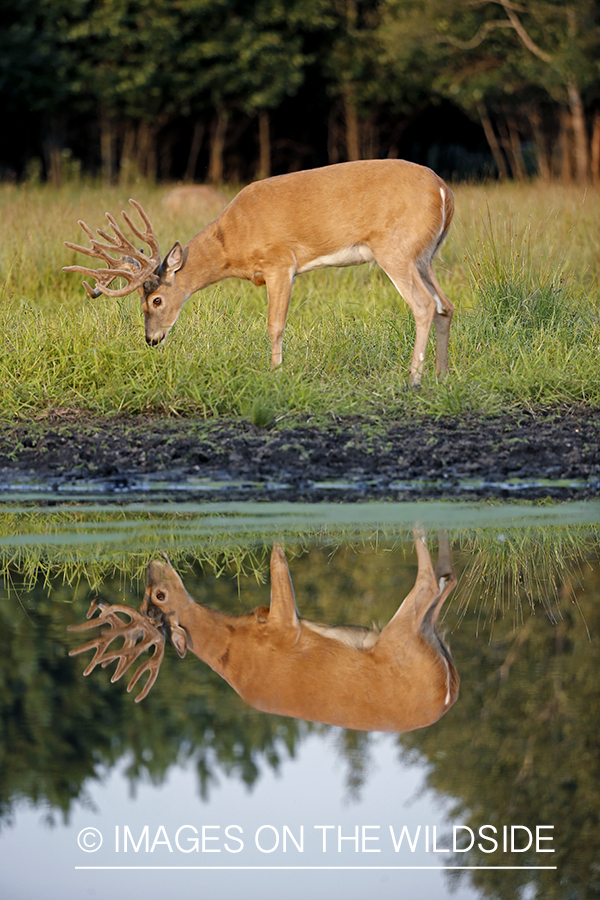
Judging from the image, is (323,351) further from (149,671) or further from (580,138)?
(580,138)

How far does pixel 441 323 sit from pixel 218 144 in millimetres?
21951

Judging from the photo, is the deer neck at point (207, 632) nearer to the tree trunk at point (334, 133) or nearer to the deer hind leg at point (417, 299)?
the deer hind leg at point (417, 299)

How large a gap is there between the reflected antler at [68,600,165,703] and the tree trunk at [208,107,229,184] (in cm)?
2436

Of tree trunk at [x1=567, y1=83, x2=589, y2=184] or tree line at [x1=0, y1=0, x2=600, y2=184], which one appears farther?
tree line at [x1=0, y1=0, x2=600, y2=184]

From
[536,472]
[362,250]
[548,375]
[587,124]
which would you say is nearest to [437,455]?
[536,472]

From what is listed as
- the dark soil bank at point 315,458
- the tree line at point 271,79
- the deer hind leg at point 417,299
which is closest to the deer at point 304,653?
the dark soil bank at point 315,458

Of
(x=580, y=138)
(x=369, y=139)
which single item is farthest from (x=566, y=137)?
(x=369, y=139)

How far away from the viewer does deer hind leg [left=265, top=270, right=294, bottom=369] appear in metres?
7.98

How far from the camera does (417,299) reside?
26.1ft

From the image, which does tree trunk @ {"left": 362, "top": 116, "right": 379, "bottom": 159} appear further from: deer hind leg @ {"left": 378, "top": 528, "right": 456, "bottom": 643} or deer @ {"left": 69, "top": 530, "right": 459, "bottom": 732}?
deer @ {"left": 69, "top": 530, "right": 459, "bottom": 732}

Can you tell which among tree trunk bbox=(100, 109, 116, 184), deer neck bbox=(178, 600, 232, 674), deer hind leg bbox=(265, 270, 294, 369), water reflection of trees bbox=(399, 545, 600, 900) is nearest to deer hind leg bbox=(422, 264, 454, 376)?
deer hind leg bbox=(265, 270, 294, 369)

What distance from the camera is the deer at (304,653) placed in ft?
10.5

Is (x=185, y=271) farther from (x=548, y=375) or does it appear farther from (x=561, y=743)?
(x=561, y=743)

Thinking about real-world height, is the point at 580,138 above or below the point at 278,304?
above
